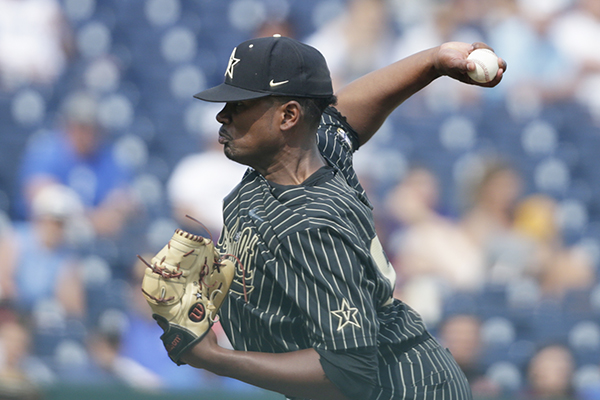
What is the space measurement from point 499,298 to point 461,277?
30 centimetres

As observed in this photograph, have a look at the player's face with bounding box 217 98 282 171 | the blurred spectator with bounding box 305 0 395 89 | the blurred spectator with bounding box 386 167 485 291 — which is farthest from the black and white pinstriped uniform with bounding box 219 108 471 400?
the blurred spectator with bounding box 305 0 395 89

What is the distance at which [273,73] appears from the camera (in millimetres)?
2004

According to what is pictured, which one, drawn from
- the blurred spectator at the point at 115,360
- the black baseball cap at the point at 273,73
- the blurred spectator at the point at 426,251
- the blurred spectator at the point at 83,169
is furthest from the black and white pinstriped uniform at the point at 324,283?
the blurred spectator at the point at 83,169

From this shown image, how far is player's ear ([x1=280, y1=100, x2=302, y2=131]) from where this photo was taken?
6.70ft

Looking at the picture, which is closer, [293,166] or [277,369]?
[277,369]

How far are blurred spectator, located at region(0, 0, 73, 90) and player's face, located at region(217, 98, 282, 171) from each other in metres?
4.99

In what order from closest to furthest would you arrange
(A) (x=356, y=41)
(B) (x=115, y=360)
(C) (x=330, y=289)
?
(C) (x=330, y=289), (B) (x=115, y=360), (A) (x=356, y=41)

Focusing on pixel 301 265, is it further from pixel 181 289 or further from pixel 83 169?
pixel 83 169

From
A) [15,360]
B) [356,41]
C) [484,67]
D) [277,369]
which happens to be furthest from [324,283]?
[356,41]

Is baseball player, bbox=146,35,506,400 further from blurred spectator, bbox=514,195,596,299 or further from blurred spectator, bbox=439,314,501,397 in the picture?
blurred spectator, bbox=514,195,596,299

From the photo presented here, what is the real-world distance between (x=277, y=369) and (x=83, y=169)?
4202 millimetres

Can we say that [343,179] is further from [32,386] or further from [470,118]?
[470,118]

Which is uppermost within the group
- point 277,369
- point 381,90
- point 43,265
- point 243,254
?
point 43,265

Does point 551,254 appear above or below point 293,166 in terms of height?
above
